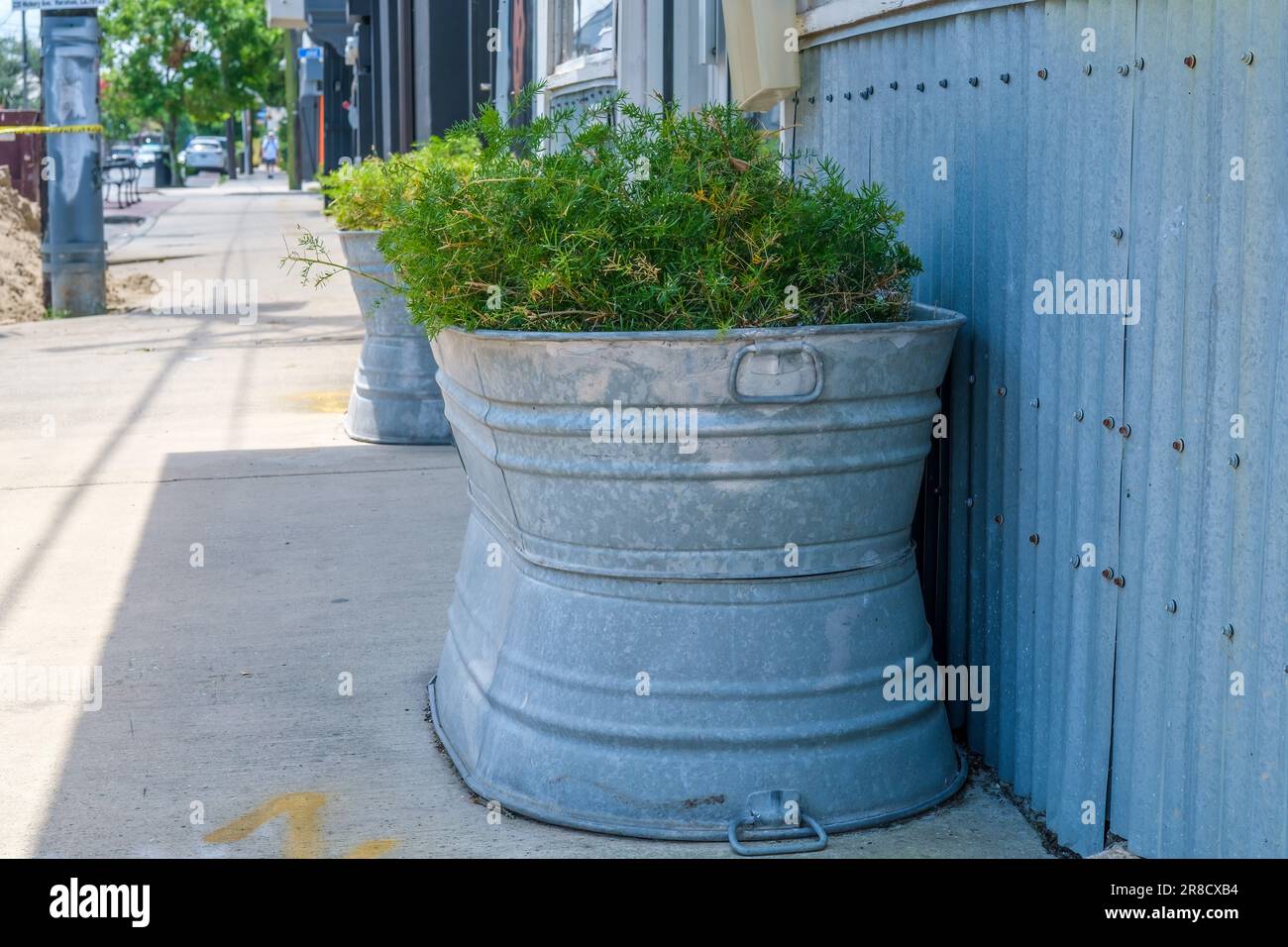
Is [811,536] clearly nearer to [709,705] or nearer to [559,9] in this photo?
[709,705]

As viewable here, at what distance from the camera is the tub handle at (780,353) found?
8.90 ft

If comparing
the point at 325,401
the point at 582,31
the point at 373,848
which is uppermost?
the point at 582,31

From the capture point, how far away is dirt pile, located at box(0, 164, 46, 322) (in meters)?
12.8

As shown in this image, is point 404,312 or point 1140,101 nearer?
point 1140,101

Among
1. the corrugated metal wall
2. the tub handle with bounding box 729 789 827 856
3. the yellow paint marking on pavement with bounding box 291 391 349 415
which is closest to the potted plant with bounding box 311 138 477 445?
the yellow paint marking on pavement with bounding box 291 391 349 415

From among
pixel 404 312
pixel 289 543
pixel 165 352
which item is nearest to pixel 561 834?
pixel 289 543

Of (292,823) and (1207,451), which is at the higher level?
(1207,451)

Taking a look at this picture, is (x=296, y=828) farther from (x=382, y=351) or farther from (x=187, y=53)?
(x=187, y=53)

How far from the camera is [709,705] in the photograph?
2914 millimetres

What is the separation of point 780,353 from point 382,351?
189 inches

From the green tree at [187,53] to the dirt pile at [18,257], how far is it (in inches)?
1464

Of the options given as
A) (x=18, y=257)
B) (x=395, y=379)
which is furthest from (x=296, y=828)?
(x=18, y=257)

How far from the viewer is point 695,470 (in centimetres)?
278

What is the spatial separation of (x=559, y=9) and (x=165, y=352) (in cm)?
400
